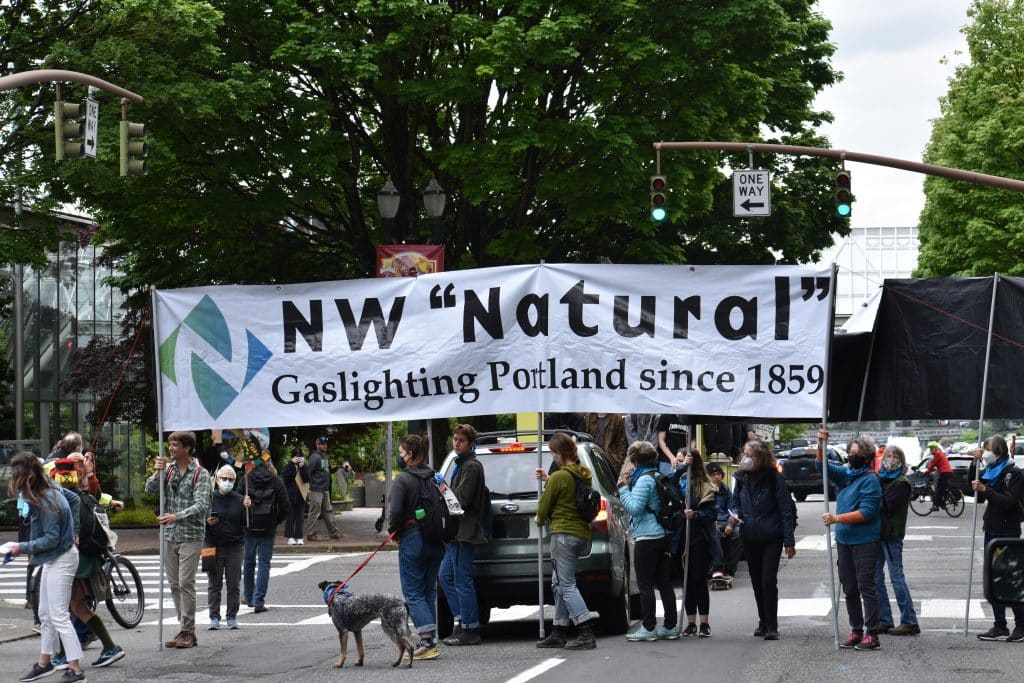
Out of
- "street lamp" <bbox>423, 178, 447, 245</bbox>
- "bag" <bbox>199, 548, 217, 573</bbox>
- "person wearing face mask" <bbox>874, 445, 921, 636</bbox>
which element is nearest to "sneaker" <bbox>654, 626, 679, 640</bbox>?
"person wearing face mask" <bbox>874, 445, 921, 636</bbox>

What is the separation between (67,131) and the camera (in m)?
17.9

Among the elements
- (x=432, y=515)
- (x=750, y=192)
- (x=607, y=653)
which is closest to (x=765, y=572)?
(x=607, y=653)

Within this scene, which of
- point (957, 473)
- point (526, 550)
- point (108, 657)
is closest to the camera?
point (108, 657)

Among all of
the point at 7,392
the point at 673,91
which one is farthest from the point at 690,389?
the point at 7,392

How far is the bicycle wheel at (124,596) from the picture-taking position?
15195 millimetres

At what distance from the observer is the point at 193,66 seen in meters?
26.4

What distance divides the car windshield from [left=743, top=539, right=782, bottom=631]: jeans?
2.06 metres

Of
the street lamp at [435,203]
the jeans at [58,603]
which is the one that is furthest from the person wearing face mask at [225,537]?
the street lamp at [435,203]

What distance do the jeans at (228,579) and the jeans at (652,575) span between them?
457cm

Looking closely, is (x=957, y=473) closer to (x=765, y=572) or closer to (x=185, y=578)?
(x=765, y=572)

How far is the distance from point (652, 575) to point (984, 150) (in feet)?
130

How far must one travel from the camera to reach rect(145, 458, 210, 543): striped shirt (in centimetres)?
1341

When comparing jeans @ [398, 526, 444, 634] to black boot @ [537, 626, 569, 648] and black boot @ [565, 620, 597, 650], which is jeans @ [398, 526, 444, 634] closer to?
black boot @ [537, 626, 569, 648]

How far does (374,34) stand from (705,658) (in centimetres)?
1874
